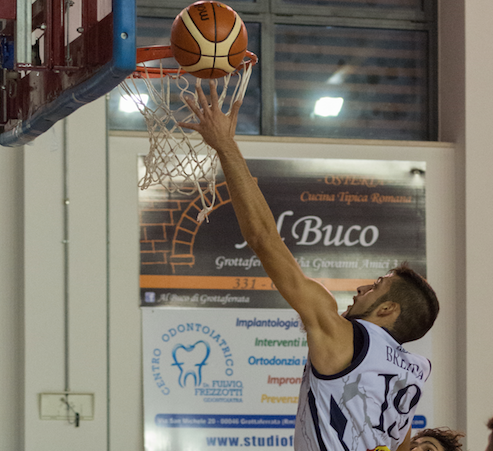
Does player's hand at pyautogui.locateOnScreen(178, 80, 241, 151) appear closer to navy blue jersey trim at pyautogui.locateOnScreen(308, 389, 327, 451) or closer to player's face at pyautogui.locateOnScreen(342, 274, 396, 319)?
player's face at pyautogui.locateOnScreen(342, 274, 396, 319)

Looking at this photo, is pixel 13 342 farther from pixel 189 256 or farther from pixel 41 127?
pixel 41 127

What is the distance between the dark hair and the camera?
2.27 meters

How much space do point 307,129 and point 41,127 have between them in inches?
125

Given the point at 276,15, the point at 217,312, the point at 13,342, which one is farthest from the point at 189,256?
the point at 276,15

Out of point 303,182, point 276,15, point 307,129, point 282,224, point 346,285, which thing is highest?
point 276,15

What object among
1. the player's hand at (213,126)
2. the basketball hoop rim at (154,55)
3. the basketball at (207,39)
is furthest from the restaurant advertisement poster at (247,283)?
the player's hand at (213,126)

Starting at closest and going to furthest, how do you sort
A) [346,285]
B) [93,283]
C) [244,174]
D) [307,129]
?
[244,174] → [93,283] → [346,285] → [307,129]

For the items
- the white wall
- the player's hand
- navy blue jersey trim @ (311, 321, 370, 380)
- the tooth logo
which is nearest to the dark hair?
navy blue jersey trim @ (311, 321, 370, 380)

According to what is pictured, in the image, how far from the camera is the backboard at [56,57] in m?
1.86

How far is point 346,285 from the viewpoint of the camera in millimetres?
4988

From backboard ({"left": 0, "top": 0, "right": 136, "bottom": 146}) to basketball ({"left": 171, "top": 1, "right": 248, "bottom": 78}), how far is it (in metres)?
0.41

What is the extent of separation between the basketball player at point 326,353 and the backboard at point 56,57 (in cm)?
33

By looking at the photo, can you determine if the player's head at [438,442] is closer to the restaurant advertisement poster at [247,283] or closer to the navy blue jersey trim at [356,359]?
the navy blue jersey trim at [356,359]

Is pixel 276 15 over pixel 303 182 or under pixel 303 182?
over
